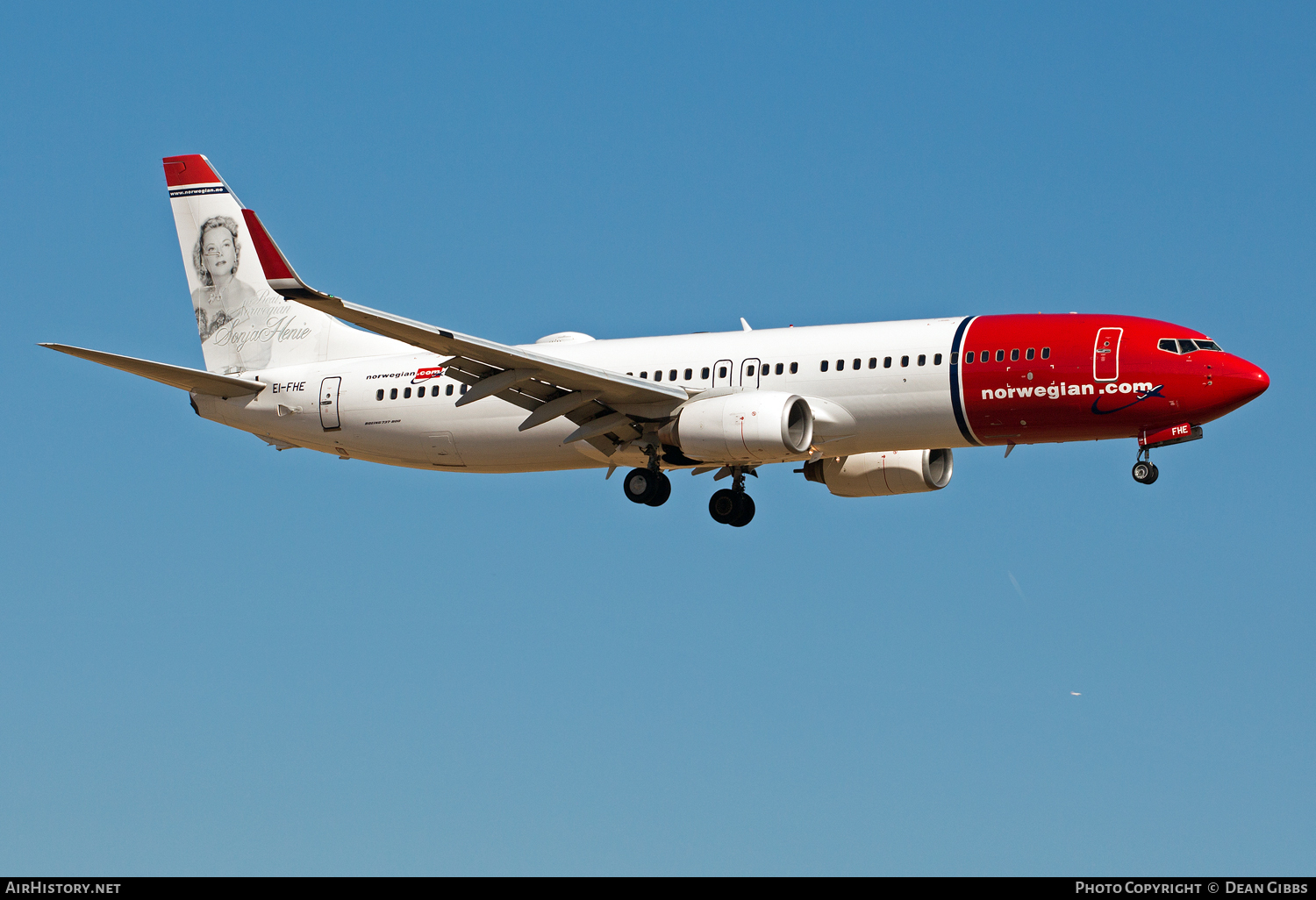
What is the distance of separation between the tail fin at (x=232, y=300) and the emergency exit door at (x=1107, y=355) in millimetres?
19670

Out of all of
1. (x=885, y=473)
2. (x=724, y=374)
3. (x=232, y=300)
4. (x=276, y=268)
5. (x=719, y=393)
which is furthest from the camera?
(x=232, y=300)

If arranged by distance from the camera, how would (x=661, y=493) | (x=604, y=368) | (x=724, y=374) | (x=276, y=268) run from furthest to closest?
(x=604, y=368)
(x=661, y=493)
(x=724, y=374)
(x=276, y=268)

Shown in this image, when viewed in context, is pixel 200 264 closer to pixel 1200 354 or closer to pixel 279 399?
pixel 279 399

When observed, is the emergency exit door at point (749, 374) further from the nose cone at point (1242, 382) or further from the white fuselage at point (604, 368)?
the nose cone at point (1242, 382)

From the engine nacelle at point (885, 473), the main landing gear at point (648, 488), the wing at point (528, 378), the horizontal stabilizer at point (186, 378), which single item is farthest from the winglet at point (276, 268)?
the engine nacelle at point (885, 473)

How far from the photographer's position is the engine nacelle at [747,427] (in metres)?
39.4

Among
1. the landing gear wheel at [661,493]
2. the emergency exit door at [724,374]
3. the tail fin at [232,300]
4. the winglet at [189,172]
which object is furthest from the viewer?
the winglet at [189,172]

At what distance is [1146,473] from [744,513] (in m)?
10.3

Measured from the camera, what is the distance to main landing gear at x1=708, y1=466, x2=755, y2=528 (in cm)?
4409

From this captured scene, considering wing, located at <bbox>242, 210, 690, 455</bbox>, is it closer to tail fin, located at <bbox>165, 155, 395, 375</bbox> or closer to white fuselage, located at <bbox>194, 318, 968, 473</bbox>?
white fuselage, located at <bbox>194, 318, 968, 473</bbox>

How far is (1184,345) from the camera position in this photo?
128ft

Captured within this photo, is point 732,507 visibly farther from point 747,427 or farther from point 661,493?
point 747,427

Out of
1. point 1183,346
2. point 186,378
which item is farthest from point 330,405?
point 1183,346
